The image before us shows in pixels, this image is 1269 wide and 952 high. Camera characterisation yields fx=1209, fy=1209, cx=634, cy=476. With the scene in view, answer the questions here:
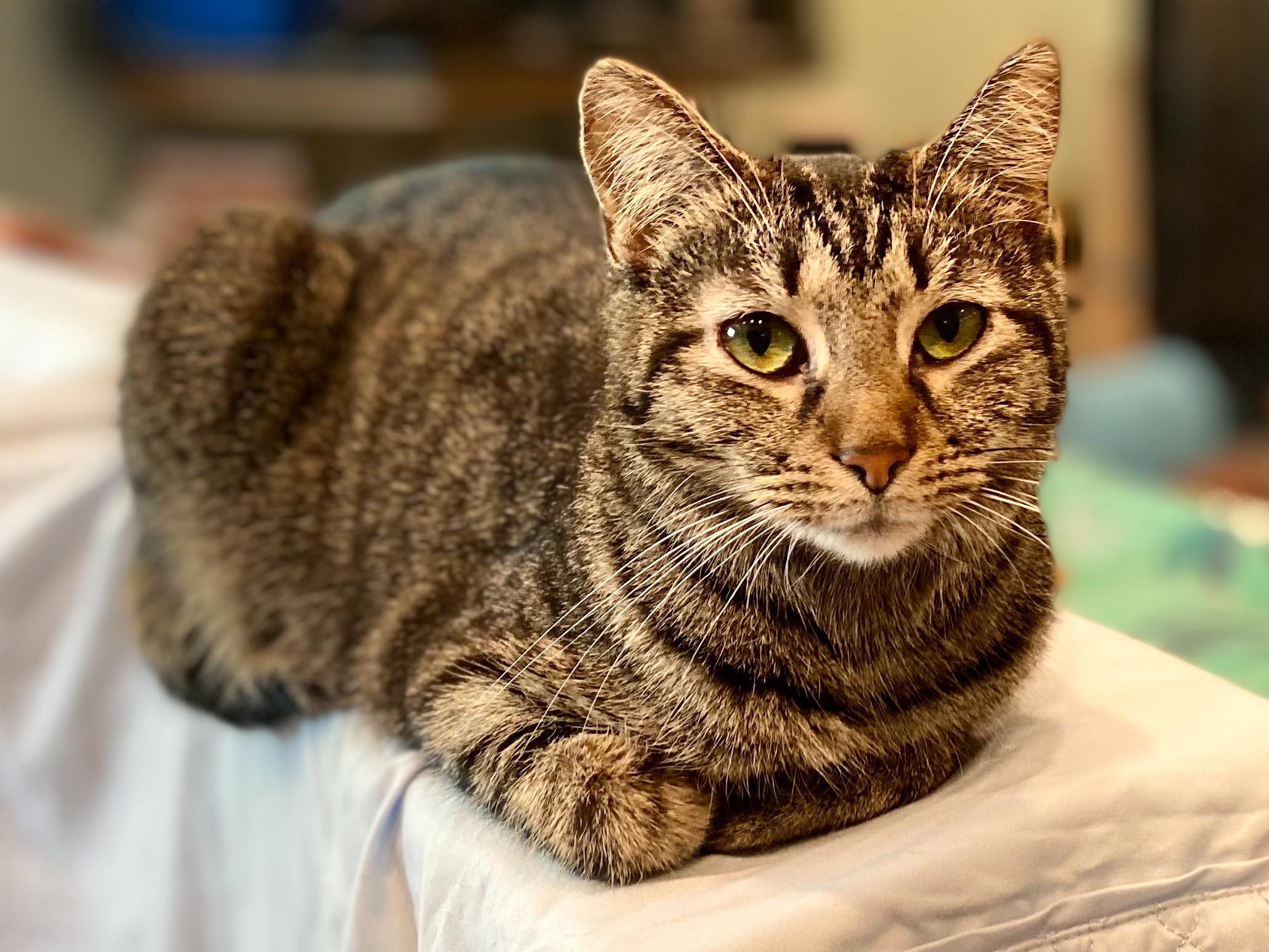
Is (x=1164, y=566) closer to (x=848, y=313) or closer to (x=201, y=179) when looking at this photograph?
(x=848, y=313)

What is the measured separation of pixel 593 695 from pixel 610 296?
0.27 meters

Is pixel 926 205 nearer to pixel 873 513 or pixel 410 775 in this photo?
pixel 873 513

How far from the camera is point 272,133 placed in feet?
10.9

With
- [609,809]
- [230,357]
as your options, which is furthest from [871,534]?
[230,357]

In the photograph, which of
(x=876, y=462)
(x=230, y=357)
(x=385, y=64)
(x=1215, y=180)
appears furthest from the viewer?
(x=385, y=64)

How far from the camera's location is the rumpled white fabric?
693mm

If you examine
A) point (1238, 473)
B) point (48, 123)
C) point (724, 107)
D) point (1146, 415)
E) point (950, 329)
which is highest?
point (950, 329)

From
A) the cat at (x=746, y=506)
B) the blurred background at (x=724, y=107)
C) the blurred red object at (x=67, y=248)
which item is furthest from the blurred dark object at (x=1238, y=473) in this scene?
the blurred red object at (x=67, y=248)

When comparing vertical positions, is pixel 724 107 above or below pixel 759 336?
below

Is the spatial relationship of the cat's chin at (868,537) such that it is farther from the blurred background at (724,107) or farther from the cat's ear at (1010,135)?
the blurred background at (724,107)

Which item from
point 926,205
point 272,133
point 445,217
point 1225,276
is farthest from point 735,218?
point 272,133

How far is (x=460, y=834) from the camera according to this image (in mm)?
793

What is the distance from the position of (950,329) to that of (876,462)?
0.36ft

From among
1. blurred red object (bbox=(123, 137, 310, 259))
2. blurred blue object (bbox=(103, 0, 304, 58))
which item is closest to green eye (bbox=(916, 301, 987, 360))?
blurred red object (bbox=(123, 137, 310, 259))
